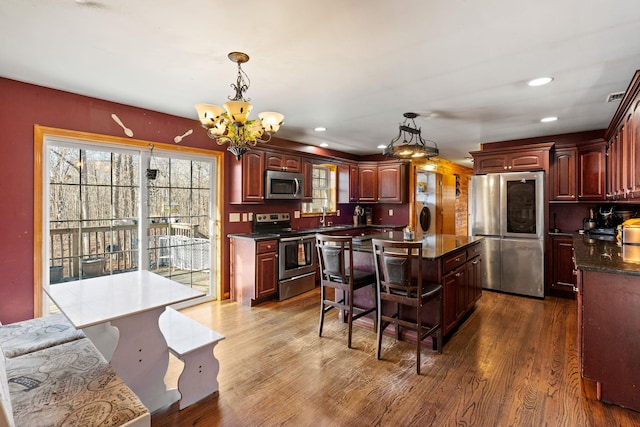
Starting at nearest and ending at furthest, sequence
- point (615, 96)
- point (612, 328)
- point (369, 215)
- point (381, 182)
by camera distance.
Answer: point (612, 328) < point (615, 96) < point (381, 182) < point (369, 215)

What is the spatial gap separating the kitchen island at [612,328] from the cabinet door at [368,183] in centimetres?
439

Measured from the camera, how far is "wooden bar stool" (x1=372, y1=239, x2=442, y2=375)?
257 centimetres

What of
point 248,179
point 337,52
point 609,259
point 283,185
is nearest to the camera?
point 337,52

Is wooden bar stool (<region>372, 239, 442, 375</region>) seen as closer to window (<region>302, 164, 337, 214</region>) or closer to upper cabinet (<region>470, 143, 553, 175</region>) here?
upper cabinet (<region>470, 143, 553, 175</region>)

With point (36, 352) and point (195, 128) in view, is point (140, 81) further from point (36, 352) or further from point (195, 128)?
point (36, 352)

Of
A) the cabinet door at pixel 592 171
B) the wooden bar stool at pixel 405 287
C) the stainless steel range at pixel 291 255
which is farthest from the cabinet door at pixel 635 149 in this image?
the stainless steel range at pixel 291 255

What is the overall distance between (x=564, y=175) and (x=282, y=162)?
408 centimetres

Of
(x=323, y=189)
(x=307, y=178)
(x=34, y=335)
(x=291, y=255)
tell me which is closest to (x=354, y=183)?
(x=323, y=189)

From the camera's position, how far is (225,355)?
281cm

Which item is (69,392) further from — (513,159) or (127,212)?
(513,159)

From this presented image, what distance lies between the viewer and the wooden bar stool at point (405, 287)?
2.57 metres

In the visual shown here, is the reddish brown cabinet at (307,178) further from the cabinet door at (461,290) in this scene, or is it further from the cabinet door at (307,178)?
the cabinet door at (461,290)

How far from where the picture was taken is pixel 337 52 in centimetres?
226

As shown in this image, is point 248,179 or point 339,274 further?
point 248,179
